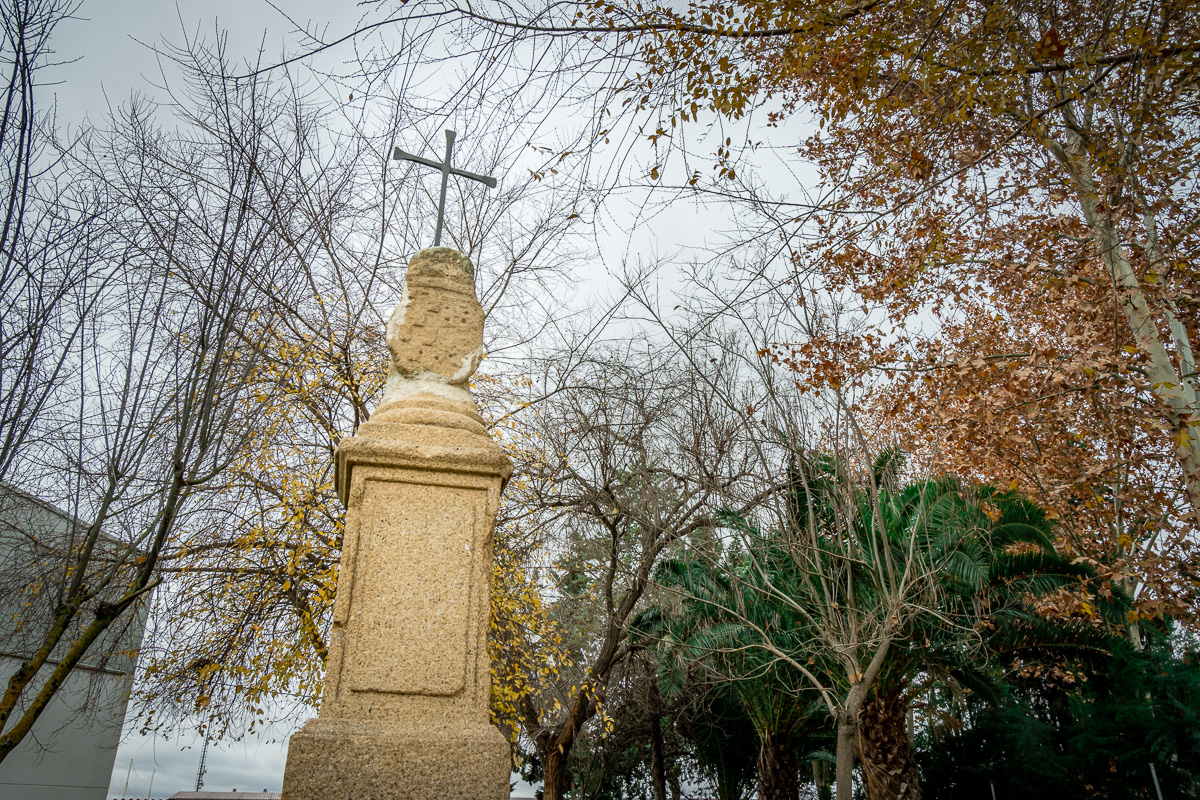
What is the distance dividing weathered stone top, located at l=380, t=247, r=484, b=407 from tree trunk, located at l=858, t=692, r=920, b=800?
31.0 feet

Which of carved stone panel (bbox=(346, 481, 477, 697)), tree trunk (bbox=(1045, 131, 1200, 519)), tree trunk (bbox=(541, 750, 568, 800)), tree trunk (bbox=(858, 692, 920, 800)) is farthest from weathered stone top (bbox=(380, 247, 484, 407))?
tree trunk (bbox=(858, 692, 920, 800))

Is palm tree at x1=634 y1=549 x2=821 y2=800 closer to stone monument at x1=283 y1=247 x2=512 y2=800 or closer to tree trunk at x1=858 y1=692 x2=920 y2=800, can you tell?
Answer: tree trunk at x1=858 y1=692 x2=920 y2=800

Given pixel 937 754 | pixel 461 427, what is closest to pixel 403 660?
pixel 461 427

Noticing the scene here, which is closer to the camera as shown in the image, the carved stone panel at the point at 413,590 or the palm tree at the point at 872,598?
the carved stone panel at the point at 413,590

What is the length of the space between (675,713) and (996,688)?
7.53 metres

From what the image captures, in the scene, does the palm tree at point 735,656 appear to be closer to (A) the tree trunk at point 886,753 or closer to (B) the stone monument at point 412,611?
(A) the tree trunk at point 886,753

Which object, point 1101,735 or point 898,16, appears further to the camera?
point 1101,735

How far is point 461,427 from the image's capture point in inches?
164

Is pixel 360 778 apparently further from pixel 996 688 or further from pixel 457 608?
pixel 996 688

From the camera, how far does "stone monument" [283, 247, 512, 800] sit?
3.28 metres

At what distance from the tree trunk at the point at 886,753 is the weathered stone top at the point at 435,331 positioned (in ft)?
31.0

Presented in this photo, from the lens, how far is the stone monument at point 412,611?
129 inches

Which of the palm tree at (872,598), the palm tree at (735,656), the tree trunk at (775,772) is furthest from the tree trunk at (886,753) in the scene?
the tree trunk at (775,772)

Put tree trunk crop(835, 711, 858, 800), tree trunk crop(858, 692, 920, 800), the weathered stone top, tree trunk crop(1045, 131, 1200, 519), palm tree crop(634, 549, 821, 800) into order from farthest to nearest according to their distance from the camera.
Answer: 1. tree trunk crop(858, 692, 920, 800)
2. palm tree crop(634, 549, 821, 800)
3. tree trunk crop(835, 711, 858, 800)
4. tree trunk crop(1045, 131, 1200, 519)
5. the weathered stone top
